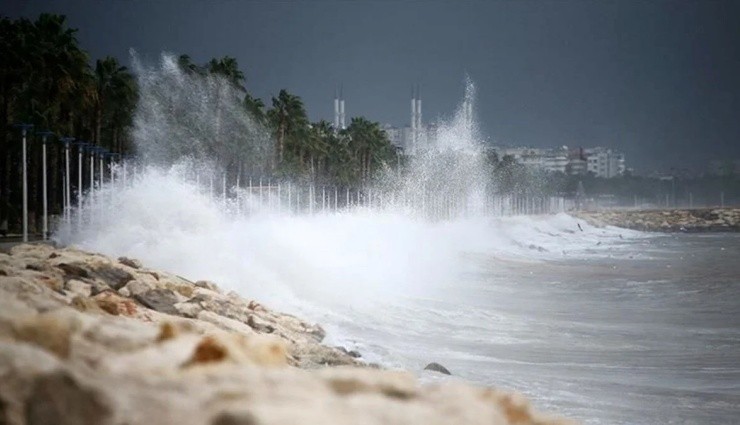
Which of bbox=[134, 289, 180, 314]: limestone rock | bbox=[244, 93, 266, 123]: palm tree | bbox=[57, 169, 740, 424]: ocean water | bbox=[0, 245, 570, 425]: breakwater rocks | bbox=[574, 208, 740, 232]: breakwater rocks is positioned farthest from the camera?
bbox=[574, 208, 740, 232]: breakwater rocks

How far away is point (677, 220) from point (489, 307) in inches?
5808

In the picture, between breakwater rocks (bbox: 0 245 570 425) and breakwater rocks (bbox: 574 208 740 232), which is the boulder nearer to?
breakwater rocks (bbox: 0 245 570 425)

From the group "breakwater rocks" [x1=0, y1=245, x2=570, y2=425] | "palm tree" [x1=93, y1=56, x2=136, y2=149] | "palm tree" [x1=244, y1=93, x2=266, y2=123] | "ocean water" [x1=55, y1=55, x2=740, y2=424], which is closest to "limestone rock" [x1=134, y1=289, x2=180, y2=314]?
"ocean water" [x1=55, y1=55, x2=740, y2=424]

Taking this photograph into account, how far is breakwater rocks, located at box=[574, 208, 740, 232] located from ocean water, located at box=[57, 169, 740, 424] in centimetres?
10916

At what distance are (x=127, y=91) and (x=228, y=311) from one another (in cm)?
4189

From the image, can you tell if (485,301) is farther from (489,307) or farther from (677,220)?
(677,220)

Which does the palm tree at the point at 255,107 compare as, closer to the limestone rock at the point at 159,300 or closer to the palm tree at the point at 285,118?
the palm tree at the point at 285,118

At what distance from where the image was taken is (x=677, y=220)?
162 metres

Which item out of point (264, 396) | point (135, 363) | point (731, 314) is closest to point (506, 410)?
point (264, 396)

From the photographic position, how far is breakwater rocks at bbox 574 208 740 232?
151m

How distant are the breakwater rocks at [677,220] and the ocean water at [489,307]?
358 feet

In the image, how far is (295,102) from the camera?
82.2 meters

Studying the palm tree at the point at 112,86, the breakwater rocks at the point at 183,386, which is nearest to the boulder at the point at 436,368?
the breakwater rocks at the point at 183,386

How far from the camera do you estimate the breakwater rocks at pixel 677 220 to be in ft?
496
